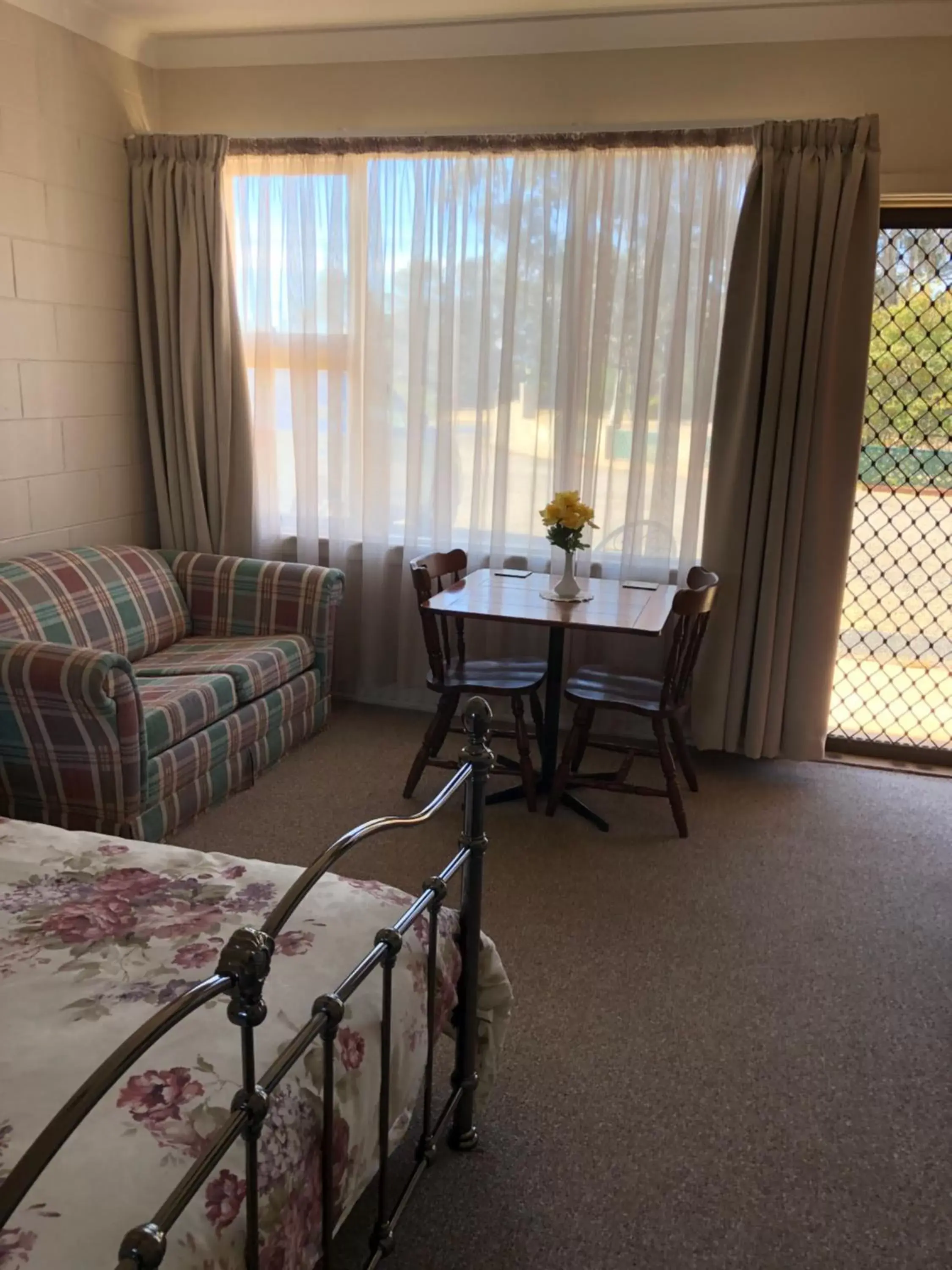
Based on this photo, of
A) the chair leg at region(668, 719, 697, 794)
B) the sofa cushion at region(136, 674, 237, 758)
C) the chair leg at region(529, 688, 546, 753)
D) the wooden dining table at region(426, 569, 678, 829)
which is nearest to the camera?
the sofa cushion at region(136, 674, 237, 758)

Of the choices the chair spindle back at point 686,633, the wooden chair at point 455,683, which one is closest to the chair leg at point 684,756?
the chair spindle back at point 686,633

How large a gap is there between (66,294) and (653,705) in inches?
109

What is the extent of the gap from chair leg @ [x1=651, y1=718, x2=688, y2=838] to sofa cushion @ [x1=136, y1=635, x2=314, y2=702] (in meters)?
1.44

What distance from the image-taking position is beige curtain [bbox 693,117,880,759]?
3.44 m

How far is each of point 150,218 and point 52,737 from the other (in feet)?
7.91

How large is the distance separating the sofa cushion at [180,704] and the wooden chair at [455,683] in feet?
2.33

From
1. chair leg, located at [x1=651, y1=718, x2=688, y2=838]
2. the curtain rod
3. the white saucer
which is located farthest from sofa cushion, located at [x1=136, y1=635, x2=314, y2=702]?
the curtain rod

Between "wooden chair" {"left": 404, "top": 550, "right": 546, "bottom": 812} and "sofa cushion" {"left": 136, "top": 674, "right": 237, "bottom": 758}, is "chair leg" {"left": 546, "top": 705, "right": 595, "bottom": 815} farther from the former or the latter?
"sofa cushion" {"left": 136, "top": 674, "right": 237, "bottom": 758}

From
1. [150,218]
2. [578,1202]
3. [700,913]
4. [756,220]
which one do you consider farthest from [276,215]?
[578,1202]

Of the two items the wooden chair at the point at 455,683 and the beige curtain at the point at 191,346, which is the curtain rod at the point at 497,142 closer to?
the beige curtain at the point at 191,346

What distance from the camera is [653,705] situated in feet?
10.9

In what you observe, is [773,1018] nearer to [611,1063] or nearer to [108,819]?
[611,1063]

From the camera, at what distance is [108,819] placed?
9.66ft

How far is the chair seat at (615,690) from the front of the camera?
10.9ft
